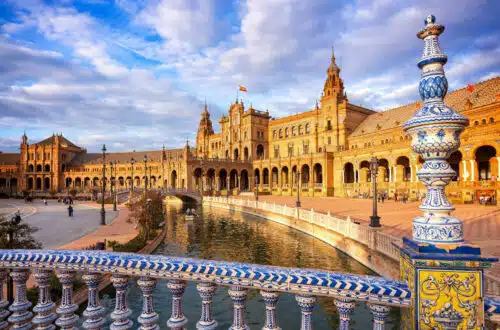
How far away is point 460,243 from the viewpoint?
2574 millimetres

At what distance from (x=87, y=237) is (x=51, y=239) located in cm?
187

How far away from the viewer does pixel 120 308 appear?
3.23 m

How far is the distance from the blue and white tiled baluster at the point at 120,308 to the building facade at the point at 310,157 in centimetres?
2308

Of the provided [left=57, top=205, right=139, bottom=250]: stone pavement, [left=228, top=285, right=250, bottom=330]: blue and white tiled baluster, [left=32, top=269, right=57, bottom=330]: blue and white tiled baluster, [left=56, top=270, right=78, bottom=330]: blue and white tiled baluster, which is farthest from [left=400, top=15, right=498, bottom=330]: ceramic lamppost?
[left=57, top=205, right=139, bottom=250]: stone pavement

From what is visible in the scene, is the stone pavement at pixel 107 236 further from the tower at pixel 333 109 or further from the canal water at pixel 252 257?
the tower at pixel 333 109

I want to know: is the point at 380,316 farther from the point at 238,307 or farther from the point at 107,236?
the point at 107,236

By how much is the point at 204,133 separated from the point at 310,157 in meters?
42.9

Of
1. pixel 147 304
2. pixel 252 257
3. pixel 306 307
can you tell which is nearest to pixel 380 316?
pixel 306 307

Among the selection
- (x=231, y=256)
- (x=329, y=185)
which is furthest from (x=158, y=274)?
(x=329, y=185)

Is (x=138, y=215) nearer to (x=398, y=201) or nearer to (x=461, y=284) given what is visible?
(x=461, y=284)

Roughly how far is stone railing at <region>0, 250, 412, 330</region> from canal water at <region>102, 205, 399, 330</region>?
222 inches

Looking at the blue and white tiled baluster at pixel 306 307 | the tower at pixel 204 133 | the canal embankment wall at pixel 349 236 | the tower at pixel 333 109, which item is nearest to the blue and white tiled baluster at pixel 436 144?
the blue and white tiled baluster at pixel 306 307

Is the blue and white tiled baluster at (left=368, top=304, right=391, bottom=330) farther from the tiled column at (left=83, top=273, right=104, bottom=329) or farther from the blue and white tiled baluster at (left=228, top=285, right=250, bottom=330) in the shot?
the tiled column at (left=83, top=273, right=104, bottom=329)

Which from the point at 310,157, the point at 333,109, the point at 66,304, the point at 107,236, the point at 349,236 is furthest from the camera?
the point at 333,109
